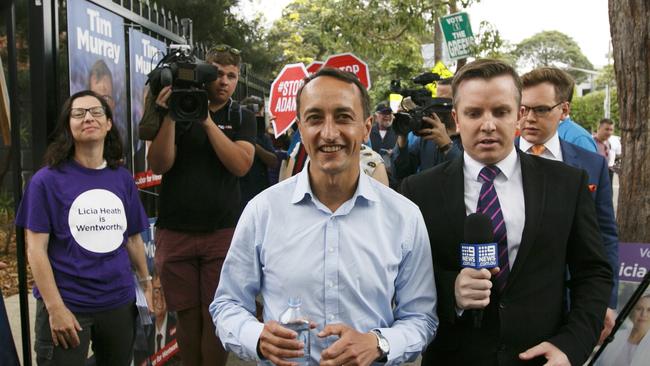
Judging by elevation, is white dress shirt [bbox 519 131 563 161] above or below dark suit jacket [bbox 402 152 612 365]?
above

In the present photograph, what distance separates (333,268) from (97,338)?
6.26 feet

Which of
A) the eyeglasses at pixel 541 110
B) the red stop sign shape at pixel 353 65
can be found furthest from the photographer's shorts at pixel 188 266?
the red stop sign shape at pixel 353 65

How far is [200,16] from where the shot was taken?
1248 centimetres

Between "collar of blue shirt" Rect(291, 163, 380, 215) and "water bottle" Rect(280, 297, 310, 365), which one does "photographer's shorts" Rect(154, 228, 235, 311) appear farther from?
"water bottle" Rect(280, 297, 310, 365)

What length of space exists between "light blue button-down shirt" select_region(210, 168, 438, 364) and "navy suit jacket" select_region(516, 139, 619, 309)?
1.33m

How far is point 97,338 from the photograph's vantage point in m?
3.59

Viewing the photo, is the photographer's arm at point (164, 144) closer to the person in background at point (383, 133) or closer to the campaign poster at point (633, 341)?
the campaign poster at point (633, 341)

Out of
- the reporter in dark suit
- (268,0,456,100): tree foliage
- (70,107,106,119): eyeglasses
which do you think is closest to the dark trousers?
(70,107,106,119): eyeglasses

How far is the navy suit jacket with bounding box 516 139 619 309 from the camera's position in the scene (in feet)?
10.8

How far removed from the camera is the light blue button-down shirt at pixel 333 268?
2262 millimetres

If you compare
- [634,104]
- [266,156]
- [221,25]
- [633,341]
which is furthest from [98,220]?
[221,25]

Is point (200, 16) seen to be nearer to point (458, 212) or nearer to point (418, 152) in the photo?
point (418, 152)

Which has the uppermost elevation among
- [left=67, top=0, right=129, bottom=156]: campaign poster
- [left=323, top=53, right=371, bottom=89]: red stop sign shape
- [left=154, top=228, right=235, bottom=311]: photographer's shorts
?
[left=323, top=53, right=371, bottom=89]: red stop sign shape

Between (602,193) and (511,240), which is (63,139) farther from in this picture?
(602,193)
